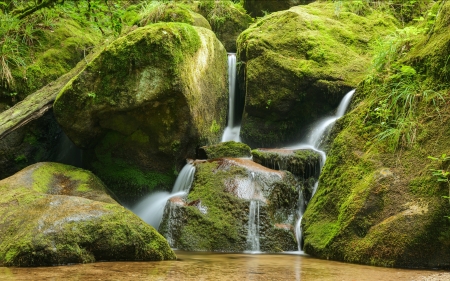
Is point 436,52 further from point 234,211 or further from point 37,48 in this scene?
point 37,48

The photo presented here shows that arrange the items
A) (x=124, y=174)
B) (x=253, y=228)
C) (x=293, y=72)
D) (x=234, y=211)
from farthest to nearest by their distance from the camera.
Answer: (x=293, y=72)
(x=124, y=174)
(x=234, y=211)
(x=253, y=228)

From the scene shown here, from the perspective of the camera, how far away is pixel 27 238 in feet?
13.4

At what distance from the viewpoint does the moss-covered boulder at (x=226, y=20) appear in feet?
39.2

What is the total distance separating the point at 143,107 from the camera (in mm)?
7223

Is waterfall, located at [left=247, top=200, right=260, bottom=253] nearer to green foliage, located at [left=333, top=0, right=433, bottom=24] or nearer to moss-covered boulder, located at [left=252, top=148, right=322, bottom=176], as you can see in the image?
moss-covered boulder, located at [left=252, top=148, right=322, bottom=176]

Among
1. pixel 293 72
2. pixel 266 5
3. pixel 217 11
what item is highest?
pixel 266 5

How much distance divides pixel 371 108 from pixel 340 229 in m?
1.62

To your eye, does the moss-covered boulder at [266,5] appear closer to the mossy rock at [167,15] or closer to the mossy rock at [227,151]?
the mossy rock at [167,15]

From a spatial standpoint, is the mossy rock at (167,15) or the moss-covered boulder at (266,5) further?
the moss-covered boulder at (266,5)

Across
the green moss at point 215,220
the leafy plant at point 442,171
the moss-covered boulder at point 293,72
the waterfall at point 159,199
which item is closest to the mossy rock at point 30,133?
the waterfall at point 159,199

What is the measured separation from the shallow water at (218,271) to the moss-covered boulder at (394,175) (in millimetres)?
347

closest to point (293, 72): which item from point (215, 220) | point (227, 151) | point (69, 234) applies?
point (227, 151)

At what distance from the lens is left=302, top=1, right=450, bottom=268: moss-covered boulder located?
439 centimetres

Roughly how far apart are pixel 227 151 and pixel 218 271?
11.8ft
